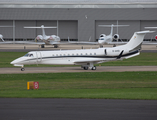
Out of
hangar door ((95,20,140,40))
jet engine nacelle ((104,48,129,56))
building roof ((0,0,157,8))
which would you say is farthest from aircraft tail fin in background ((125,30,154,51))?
hangar door ((95,20,140,40))

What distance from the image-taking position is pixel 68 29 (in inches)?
4301

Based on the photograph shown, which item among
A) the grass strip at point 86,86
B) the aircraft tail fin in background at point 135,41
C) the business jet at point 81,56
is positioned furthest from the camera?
the aircraft tail fin in background at point 135,41

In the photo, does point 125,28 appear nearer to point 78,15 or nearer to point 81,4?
point 78,15

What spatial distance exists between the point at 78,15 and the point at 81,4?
3.73 m

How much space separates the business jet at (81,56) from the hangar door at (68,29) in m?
73.3

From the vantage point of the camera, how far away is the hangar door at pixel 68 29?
10825 centimetres

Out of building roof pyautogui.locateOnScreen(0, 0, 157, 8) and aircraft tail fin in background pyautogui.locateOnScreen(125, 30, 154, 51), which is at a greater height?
building roof pyautogui.locateOnScreen(0, 0, 157, 8)

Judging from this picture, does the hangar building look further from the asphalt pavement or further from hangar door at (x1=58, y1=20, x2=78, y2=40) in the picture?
the asphalt pavement

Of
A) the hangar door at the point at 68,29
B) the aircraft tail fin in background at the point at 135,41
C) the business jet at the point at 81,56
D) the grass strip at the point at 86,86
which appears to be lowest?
the grass strip at the point at 86,86

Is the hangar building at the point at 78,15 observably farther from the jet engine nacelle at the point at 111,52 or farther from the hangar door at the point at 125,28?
the jet engine nacelle at the point at 111,52

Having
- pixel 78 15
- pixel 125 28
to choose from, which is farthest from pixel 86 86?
pixel 125 28

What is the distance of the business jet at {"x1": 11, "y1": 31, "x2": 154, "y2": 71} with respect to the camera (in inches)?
1363

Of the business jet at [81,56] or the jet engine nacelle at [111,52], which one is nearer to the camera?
the business jet at [81,56]

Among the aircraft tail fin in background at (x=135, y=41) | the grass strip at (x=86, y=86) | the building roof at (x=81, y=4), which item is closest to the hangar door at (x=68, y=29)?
the building roof at (x=81, y=4)
